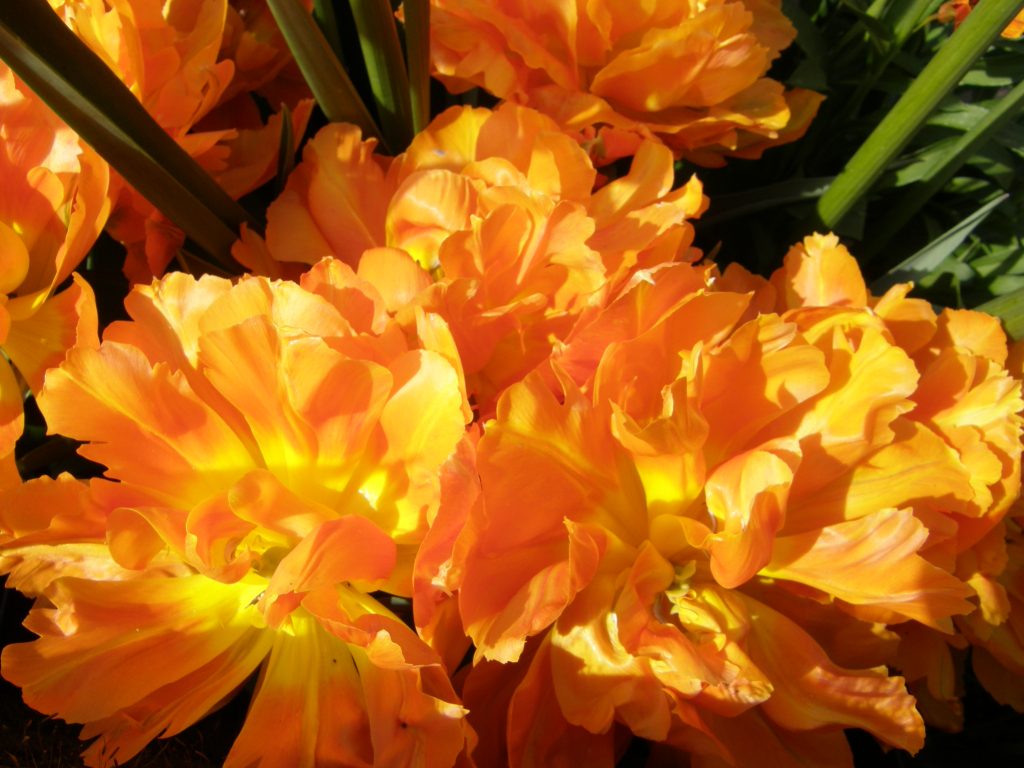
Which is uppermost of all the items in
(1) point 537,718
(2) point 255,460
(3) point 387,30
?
(3) point 387,30

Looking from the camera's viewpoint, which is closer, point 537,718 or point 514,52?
point 537,718

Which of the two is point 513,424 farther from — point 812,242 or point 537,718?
point 812,242

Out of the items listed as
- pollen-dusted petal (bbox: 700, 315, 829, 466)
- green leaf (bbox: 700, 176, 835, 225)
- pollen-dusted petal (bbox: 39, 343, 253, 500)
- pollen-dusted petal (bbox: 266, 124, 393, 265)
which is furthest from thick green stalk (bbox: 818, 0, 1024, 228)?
pollen-dusted petal (bbox: 39, 343, 253, 500)

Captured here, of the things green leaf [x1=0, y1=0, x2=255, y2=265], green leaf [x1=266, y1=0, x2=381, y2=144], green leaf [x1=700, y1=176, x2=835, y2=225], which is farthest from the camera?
green leaf [x1=700, y1=176, x2=835, y2=225]

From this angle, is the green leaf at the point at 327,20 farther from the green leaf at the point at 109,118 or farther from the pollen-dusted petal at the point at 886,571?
the pollen-dusted petal at the point at 886,571

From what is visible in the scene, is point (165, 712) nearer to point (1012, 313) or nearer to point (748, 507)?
point (748, 507)

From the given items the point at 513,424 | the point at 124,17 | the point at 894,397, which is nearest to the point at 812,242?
the point at 894,397

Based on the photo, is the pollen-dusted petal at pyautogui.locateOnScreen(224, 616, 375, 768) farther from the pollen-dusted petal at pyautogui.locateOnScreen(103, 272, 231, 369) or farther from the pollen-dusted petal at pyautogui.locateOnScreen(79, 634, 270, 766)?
the pollen-dusted petal at pyautogui.locateOnScreen(103, 272, 231, 369)
